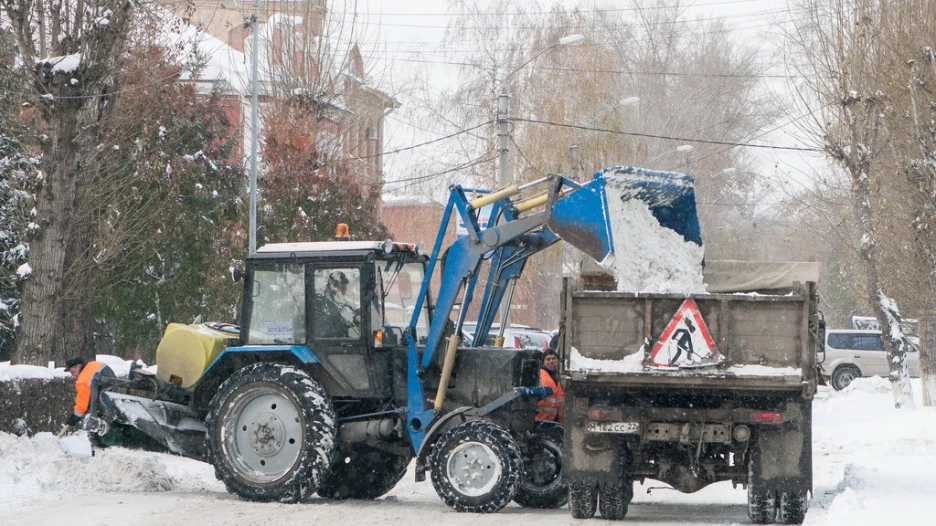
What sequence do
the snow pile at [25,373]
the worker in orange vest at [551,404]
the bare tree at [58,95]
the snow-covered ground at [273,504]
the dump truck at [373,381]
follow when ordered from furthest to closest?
the bare tree at [58,95]
the snow pile at [25,373]
the worker in orange vest at [551,404]
the dump truck at [373,381]
the snow-covered ground at [273,504]

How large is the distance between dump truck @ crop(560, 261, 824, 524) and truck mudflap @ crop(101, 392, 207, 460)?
3891 mm

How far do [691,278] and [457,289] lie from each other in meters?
2.08

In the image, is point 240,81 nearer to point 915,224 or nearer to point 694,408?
point 915,224

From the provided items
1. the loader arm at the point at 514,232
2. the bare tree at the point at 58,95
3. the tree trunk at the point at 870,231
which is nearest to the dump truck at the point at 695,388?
the loader arm at the point at 514,232

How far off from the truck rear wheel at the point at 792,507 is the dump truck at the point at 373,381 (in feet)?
6.82

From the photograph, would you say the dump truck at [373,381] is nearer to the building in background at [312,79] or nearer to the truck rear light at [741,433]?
the truck rear light at [741,433]

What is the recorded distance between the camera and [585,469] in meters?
9.18

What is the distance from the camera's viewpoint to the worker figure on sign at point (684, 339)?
28.9ft

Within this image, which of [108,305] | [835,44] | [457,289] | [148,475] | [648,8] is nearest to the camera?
[457,289]

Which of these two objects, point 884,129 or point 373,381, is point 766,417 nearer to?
point 373,381

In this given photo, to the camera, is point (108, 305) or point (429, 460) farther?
point (108, 305)

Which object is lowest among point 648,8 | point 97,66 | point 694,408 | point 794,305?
point 694,408

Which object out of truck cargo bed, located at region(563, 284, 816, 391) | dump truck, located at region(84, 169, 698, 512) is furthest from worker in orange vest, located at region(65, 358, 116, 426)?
truck cargo bed, located at region(563, 284, 816, 391)

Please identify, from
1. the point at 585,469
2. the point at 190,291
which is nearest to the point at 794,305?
the point at 585,469
